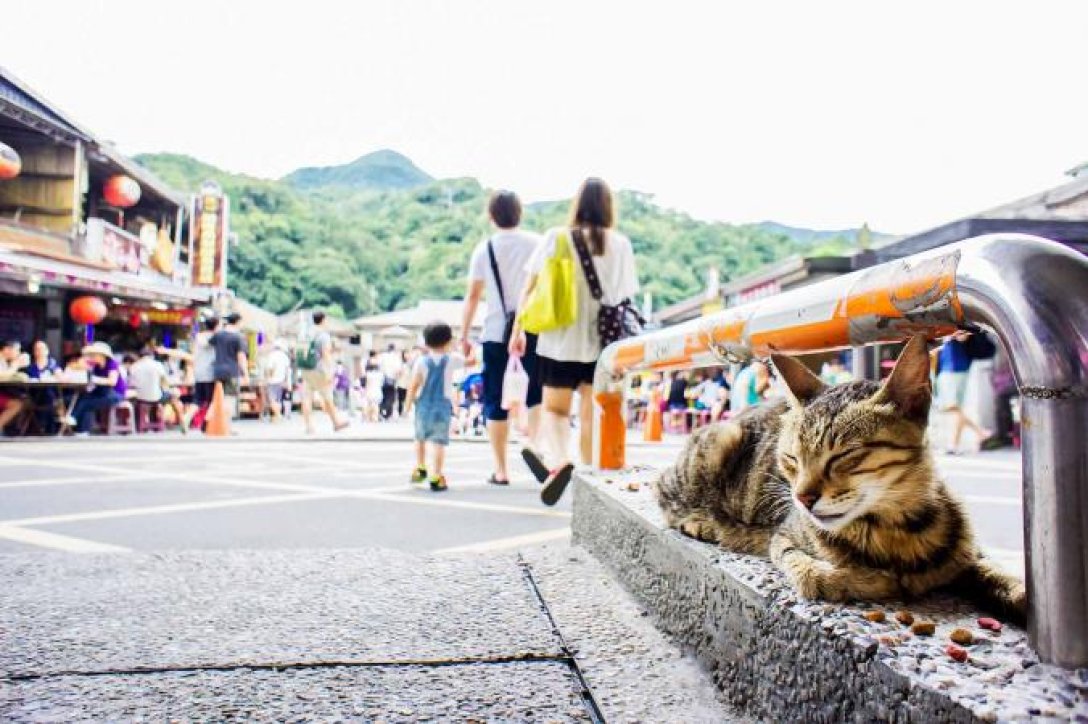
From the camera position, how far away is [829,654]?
117 cm

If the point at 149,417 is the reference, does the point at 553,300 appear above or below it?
above

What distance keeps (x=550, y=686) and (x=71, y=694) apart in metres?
1.01

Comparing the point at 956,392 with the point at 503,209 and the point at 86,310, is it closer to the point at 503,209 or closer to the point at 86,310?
the point at 503,209

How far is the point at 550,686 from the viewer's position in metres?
1.68

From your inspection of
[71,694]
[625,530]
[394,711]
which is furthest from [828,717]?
[71,694]

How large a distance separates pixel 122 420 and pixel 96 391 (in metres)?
0.83

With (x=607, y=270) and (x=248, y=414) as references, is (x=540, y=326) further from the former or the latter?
(x=248, y=414)

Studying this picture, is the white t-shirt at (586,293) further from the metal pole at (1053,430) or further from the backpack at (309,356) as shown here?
the backpack at (309,356)

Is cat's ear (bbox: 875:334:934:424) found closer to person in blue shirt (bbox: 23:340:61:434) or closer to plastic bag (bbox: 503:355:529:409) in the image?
plastic bag (bbox: 503:355:529:409)

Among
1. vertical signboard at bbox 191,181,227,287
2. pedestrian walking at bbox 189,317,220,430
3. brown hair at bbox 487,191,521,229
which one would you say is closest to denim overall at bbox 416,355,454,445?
brown hair at bbox 487,191,521,229

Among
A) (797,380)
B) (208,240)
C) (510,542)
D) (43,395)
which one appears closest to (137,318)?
(208,240)

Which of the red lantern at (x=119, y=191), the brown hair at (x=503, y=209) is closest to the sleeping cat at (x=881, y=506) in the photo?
the brown hair at (x=503, y=209)

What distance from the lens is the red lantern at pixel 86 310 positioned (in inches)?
631

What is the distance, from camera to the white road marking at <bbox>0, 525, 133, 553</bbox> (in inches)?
138
